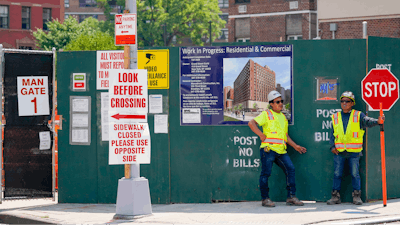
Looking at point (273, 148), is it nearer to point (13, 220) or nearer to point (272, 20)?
point (13, 220)

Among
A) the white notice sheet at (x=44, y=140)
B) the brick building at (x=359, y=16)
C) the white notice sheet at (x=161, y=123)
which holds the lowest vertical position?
the white notice sheet at (x=44, y=140)

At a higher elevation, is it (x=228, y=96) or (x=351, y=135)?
(x=228, y=96)

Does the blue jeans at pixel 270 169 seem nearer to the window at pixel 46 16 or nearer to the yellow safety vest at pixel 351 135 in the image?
the yellow safety vest at pixel 351 135

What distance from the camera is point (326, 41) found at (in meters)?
9.40

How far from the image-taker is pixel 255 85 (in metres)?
9.45

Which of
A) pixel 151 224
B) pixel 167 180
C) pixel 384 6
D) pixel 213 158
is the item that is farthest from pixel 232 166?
pixel 384 6

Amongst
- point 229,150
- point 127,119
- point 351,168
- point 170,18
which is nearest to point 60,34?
point 170,18

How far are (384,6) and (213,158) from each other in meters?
22.6

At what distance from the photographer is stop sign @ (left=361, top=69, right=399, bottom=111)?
922cm

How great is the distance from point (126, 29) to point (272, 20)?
39943 millimetres

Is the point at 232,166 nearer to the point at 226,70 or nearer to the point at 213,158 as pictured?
the point at 213,158

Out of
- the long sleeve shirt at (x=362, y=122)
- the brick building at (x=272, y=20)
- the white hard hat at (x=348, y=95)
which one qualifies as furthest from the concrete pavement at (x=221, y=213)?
the brick building at (x=272, y=20)

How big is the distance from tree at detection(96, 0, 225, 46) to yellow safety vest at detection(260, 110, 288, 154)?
44.4 m

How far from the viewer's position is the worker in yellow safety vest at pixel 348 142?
29.6 feet
